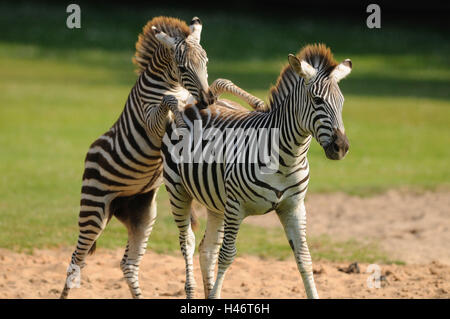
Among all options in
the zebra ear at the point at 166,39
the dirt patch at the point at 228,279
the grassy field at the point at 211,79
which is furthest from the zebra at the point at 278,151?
the grassy field at the point at 211,79

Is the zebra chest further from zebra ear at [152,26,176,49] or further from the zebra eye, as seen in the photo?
zebra ear at [152,26,176,49]

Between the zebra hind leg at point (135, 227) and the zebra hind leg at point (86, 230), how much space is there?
26cm

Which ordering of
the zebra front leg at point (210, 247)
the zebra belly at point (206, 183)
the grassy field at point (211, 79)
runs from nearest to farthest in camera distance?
the zebra belly at point (206, 183), the zebra front leg at point (210, 247), the grassy field at point (211, 79)

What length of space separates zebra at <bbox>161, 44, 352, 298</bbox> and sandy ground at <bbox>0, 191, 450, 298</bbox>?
1510 mm

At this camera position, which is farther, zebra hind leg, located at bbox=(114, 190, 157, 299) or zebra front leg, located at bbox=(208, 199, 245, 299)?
zebra hind leg, located at bbox=(114, 190, 157, 299)

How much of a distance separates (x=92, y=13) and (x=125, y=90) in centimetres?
1214

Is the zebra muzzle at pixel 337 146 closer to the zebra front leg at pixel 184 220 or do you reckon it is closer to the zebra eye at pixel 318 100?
the zebra eye at pixel 318 100

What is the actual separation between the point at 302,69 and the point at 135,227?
9.12 ft

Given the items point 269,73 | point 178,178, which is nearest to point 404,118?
point 269,73

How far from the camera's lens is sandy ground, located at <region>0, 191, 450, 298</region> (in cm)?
837

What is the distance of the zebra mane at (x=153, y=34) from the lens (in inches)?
293

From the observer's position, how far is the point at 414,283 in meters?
8.56

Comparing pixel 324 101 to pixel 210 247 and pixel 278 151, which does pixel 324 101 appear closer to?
pixel 278 151

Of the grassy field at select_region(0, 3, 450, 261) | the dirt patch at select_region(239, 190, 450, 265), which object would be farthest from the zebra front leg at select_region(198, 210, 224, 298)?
the dirt patch at select_region(239, 190, 450, 265)
